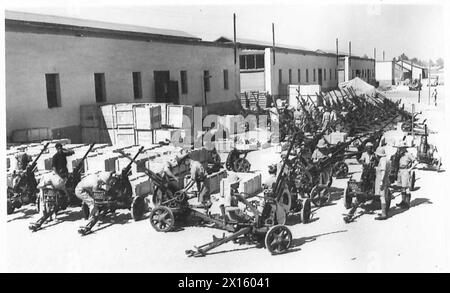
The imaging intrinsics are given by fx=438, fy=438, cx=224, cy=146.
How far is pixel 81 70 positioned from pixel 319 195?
467 inches

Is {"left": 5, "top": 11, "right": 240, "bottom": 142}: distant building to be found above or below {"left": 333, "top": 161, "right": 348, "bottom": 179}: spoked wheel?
above

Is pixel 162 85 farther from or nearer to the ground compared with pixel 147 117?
farther from the ground

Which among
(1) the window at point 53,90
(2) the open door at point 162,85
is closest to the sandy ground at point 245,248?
(1) the window at point 53,90

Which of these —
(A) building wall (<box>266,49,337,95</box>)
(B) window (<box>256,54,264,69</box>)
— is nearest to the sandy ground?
(A) building wall (<box>266,49,337,95</box>)

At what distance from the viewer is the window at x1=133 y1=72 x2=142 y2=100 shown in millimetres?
21891

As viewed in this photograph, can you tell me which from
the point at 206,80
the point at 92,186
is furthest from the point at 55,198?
the point at 206,80

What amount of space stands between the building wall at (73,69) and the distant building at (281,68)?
10.5m

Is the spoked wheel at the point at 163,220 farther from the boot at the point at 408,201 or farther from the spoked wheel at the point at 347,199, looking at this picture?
the boot at the point at 408,201

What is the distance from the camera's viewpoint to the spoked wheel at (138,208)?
972 cm

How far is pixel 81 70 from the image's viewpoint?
18094 mm

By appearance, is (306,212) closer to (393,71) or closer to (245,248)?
(245,248)

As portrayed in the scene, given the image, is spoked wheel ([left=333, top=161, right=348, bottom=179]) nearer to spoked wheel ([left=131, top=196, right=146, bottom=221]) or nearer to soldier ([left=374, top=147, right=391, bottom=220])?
soldier ([left=374, top=147, right=391, bottom=220])

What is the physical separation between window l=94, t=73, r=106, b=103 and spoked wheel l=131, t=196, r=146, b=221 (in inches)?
416

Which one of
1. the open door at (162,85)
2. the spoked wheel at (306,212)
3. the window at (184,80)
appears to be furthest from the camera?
the window at (184,80)
